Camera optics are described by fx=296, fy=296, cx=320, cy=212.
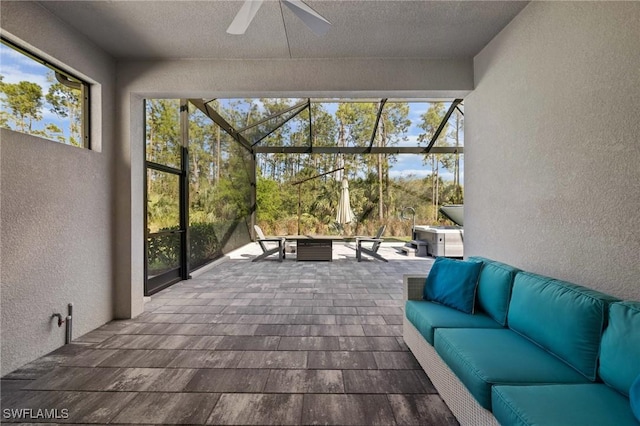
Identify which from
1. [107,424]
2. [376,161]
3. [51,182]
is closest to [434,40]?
[51,182]

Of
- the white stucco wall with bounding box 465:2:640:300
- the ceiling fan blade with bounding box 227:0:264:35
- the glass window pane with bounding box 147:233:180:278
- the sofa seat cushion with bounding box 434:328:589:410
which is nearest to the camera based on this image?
the sofa seat cushion with bounding box 434:328:589:410

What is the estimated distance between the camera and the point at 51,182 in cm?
254

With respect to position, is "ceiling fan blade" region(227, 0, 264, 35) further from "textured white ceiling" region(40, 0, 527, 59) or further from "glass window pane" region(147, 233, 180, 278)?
"glass window pane" region(147, 233, 180, 278)

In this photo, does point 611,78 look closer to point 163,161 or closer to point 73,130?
point 73,130

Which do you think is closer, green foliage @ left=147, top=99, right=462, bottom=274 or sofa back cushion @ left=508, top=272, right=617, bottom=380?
sofa back cushion @ left=508, top=272, right=617, bottom=380

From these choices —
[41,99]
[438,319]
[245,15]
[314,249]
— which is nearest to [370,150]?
[314,249]

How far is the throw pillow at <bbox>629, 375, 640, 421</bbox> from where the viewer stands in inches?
44.8

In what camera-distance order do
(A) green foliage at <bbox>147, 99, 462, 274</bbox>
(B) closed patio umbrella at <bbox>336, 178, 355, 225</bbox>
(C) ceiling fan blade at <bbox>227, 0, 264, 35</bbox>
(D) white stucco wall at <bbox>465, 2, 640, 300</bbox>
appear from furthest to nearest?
1. (A) green foliage at <bbox>147, 99, 462, 274</bbox>
2. (B) closed patio umbrella at <bbox>336, 178, 355, 225</bbox>
3. (C) ceiling fan blade at <bbox>227, 0, 264, 35</bbox>
4. (D) white stucco wall at <bbox>465, 2, 640, 300</bbox>

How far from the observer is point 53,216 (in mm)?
2578

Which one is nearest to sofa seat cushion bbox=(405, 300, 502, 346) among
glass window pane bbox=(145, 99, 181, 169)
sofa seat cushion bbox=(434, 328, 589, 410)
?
sofa seat cushion bbox=(434, 328, 589, 410)

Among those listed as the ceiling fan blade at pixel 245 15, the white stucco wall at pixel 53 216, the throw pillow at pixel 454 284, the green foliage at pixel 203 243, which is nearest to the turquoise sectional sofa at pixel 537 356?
the throw pillow at pixel 454 284

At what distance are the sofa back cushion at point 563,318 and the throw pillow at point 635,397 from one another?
323 millimetres

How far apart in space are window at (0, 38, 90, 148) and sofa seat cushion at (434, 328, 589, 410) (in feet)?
11.6

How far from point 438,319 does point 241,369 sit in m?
1.56
